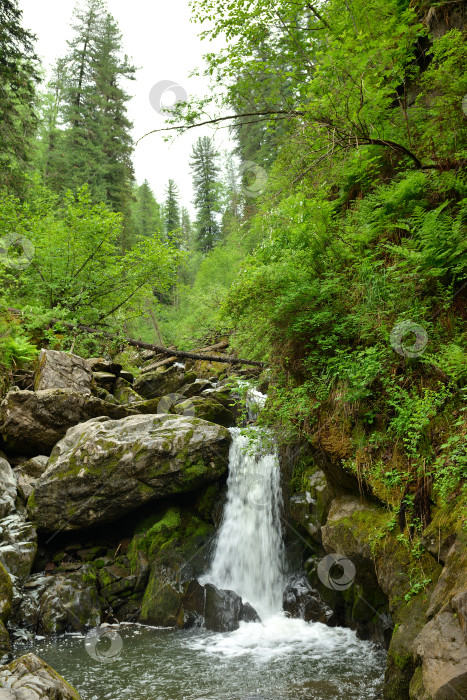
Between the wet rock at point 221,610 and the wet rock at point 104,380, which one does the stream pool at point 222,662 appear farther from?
the wet rock at point 104,380

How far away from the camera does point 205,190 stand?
41.3 m

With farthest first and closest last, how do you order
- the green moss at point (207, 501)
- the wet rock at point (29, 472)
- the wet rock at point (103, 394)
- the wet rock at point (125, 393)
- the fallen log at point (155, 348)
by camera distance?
the fallen log at point (155, 348), the wet rock at point (125, 393), the wet rock at point (103, 394), the green moss at point (207, 501), the wet rock at point (29, 472)

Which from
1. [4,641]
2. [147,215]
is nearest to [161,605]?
[4,641]

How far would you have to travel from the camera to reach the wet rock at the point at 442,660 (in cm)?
303

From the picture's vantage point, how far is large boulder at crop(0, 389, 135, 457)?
9500mm

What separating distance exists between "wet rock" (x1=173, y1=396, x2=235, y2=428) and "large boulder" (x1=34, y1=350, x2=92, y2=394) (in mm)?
2478

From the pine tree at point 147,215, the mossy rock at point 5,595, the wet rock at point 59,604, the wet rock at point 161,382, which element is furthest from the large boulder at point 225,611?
the pine tree at point 147,215

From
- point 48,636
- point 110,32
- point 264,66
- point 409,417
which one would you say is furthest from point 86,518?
point 110,32

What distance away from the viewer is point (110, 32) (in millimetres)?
28031

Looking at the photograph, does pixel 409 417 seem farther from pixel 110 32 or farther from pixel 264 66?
pixel 110 32

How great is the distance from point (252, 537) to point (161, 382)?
21.1ft

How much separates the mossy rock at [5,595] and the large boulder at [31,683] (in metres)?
2.56

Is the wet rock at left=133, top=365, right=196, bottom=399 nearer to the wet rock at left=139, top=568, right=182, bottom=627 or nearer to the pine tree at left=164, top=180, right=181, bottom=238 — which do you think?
the wet rock at left=139, top=568, right=182, bottom=627

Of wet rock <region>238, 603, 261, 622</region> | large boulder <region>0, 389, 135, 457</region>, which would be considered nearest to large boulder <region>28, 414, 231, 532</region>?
large boulder <region>0, 389, 135, 457</region>
